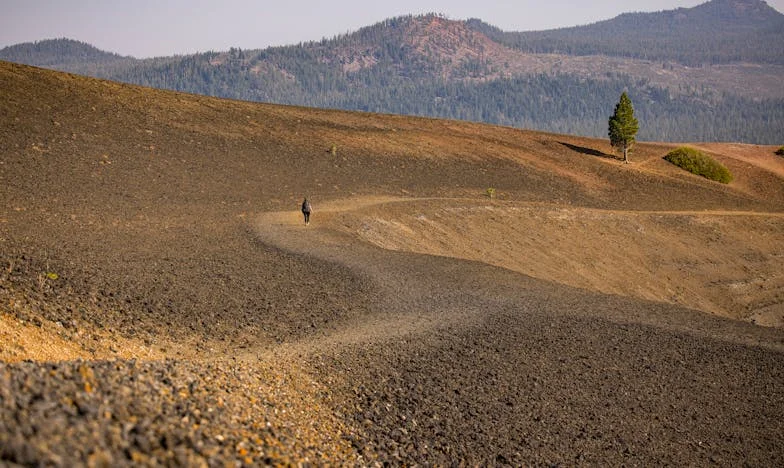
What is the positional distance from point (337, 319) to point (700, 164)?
50.9m

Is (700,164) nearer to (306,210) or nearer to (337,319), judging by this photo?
(306,210)

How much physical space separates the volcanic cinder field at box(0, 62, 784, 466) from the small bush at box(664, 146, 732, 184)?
19.2 metres

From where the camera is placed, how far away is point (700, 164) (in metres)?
56.8

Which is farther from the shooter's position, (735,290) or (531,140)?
(531,140)

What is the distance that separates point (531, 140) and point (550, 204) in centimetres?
2034

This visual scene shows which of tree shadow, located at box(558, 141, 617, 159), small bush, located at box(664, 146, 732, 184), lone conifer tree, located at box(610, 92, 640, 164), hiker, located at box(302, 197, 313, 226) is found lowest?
small bush, located at box(664, 146, 732, 184)

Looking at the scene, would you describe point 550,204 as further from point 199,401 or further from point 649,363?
point 199,401

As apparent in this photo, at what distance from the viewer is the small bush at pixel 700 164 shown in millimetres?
55625

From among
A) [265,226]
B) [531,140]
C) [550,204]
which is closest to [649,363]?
[265,226]

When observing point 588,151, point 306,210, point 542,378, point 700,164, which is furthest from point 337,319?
point 700,164

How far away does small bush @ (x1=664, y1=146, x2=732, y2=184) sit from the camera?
2190 inches

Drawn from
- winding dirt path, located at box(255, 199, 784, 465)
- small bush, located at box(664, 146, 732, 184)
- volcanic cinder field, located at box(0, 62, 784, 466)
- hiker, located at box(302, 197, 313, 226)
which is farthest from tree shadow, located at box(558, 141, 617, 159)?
winding dirt path, located at box(255, 199, 784, 465)

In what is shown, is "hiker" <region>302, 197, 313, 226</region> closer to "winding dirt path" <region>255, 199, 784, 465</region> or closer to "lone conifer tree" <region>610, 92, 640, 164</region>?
"winding dirt path" <region>255, 199, 784, 465</region>

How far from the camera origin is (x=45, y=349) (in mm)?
9844
